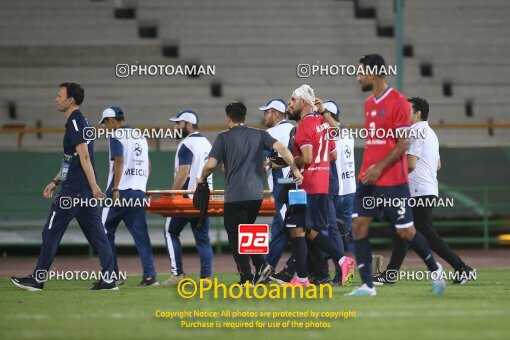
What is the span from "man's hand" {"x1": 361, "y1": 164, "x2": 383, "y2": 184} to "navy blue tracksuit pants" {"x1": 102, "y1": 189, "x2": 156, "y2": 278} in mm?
4060

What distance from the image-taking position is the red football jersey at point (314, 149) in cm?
1271

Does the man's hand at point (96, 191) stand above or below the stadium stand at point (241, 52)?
below

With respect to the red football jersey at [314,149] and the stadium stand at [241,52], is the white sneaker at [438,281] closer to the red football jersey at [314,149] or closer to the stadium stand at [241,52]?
the red football jersey at [314,149]

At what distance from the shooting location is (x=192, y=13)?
29.1 m

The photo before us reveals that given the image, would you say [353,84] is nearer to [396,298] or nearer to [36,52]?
[36,52]

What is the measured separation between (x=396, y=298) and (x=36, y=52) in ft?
57.9

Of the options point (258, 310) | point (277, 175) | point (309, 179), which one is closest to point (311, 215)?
point (309, 179)

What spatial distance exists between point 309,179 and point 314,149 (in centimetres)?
33

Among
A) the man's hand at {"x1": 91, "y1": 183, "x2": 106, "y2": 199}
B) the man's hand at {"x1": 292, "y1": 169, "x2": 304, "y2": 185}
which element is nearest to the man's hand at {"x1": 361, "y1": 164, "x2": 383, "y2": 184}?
the man's hand at {"x1": 292, "y1": 169, "x2": 304, "y2": 185}

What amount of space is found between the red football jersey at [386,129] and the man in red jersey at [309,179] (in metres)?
1.58

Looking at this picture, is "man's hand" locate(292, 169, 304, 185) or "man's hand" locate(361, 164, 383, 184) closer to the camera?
"man's hand" locate(361, 164, 383, 184)

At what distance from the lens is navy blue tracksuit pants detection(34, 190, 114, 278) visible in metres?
12.9
